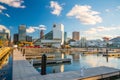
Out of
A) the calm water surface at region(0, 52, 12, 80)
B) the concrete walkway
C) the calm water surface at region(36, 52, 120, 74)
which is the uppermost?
the concrete walkway

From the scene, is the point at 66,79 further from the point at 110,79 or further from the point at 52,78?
the point at 110,79

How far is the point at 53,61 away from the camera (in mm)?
34406

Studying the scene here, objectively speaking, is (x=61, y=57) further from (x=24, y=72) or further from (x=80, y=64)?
(x=24, y=72)

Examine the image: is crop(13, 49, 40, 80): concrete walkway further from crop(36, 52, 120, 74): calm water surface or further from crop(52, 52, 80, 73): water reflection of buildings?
crop(52, 52, 80, 73): water reflection of buildings

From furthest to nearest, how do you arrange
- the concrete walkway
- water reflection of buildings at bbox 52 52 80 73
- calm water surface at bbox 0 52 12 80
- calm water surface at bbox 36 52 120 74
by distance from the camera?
calm water surface at bbox 36 52 120 74
water reflection of buildings at bbox 52 52 80 73
calm water surface at bbox 0 52 12 80
the concrete walkway

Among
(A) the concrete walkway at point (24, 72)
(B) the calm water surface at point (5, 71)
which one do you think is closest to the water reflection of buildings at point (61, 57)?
(B) the calm water surface at point (5, 71)

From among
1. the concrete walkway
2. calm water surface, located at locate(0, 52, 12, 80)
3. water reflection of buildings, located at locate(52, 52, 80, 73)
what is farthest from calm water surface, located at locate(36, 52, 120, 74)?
the concrete walkway

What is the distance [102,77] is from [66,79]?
4880 millimetres

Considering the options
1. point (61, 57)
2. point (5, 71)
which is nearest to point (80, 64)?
point (61, 57)

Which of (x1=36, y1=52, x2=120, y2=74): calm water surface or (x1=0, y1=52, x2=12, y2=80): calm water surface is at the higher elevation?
(x1=0, y1=52, x2=12, y2=80): calm water surface

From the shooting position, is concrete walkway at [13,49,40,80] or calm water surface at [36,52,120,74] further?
calm water surface at [36,52,120,74]

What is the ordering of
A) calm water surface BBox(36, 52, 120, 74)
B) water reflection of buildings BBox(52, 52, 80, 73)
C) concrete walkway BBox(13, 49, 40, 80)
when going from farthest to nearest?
1. calm water surface BBox(36, 52, 120, 74)
2. water reflection of buildings BBox(52, 52, 80, 73)
3. concrete walkway BBox(13, 49, 40, 80)

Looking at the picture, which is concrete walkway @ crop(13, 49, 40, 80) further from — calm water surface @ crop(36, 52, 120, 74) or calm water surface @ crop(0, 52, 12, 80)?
calm water surface @ crop(36, 52, 120, 74)

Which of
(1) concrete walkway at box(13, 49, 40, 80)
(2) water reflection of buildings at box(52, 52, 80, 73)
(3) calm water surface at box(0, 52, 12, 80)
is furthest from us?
(2) water reflection of buildings at box(52, 52, 80, 73)
